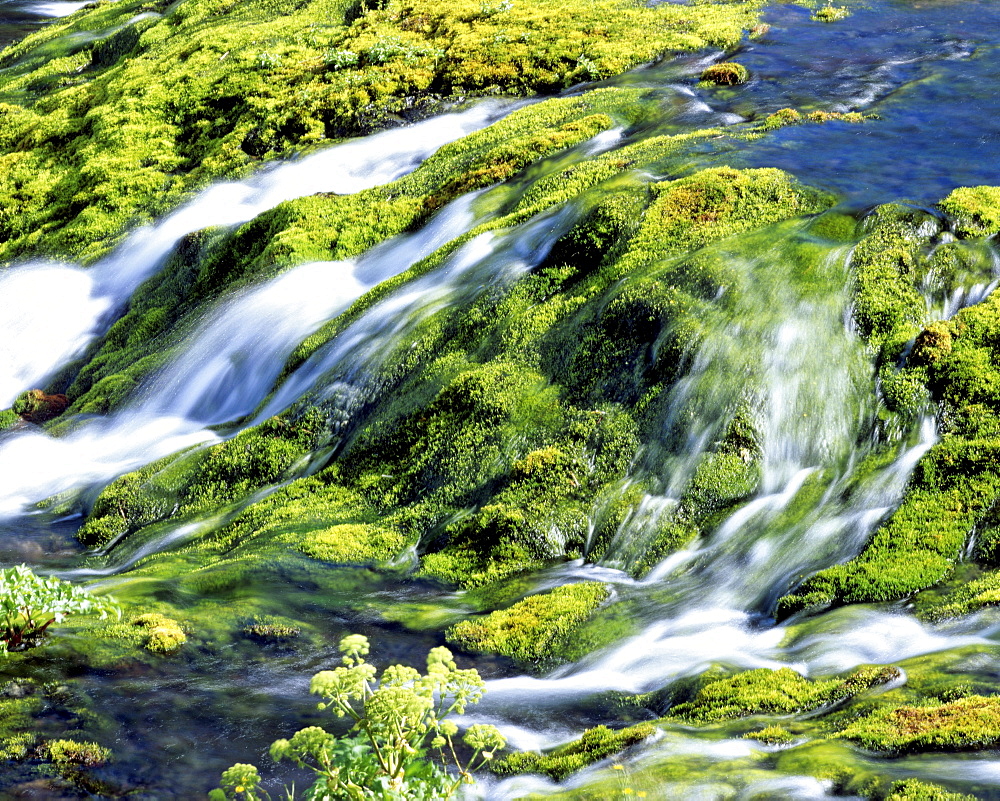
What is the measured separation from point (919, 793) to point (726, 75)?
2486 centimetres

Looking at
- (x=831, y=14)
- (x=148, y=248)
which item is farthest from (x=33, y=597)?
(x=831, y=14)

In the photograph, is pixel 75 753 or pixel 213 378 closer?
pixel 75 753

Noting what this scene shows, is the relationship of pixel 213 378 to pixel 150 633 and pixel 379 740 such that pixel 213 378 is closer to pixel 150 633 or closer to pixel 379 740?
pixel 150 633

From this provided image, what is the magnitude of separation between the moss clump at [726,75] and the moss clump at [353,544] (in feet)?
62.0

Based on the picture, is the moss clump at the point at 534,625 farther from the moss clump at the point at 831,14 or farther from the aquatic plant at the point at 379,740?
the moss clump at the point at 831,14

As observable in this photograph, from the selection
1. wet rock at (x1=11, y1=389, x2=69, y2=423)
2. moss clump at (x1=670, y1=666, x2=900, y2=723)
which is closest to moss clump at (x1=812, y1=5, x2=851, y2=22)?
wet rock at (x1=11, y1=389, x2=69, y2=423)

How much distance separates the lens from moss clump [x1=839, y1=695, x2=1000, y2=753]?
26.5 feet

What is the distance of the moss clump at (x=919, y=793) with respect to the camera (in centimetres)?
732

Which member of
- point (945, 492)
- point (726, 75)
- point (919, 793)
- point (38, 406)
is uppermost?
point (726, 75)

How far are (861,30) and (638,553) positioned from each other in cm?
2577

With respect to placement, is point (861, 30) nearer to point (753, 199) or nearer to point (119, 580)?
point (753, 199)

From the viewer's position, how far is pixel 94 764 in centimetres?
949

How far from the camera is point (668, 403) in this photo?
51.1 ft

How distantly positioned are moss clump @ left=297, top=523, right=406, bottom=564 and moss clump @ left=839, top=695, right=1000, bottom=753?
321 inches
